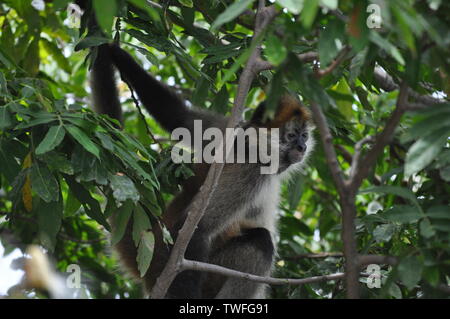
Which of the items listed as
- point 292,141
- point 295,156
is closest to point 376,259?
point 295,156

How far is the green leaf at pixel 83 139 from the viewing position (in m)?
3.71

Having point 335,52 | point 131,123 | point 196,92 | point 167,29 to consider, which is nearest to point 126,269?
point 196,92

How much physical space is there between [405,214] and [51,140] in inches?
79.7

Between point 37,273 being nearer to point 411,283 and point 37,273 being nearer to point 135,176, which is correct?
point 135,176

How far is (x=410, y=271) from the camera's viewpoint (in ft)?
10.1

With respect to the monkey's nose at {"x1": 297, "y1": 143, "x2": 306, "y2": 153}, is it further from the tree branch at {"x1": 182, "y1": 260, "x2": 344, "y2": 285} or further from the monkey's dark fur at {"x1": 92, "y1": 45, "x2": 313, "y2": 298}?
the tree branch at {"x1": 182, "y1": 260, "x2": 344, "y2": 285}

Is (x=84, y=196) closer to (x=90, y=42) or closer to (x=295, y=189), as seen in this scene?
(x=90, y=42)

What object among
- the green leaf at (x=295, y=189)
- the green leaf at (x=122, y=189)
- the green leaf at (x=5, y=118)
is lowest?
the green leaf at (x=122, y=189)

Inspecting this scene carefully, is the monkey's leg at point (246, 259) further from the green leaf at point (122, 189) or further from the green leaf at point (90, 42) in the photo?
the green leaf at point (90, 42)

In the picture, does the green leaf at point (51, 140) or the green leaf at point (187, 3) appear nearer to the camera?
the green leaf at point (51, 140)

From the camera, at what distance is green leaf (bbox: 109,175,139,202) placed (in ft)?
12.9

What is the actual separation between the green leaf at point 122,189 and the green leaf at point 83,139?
0.88ft

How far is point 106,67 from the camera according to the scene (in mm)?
6016

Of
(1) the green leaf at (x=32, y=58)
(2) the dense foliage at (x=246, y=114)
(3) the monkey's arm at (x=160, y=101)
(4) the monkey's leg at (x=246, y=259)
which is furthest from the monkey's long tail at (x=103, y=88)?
(4) the monkey's leg at (x=246, y=259)
